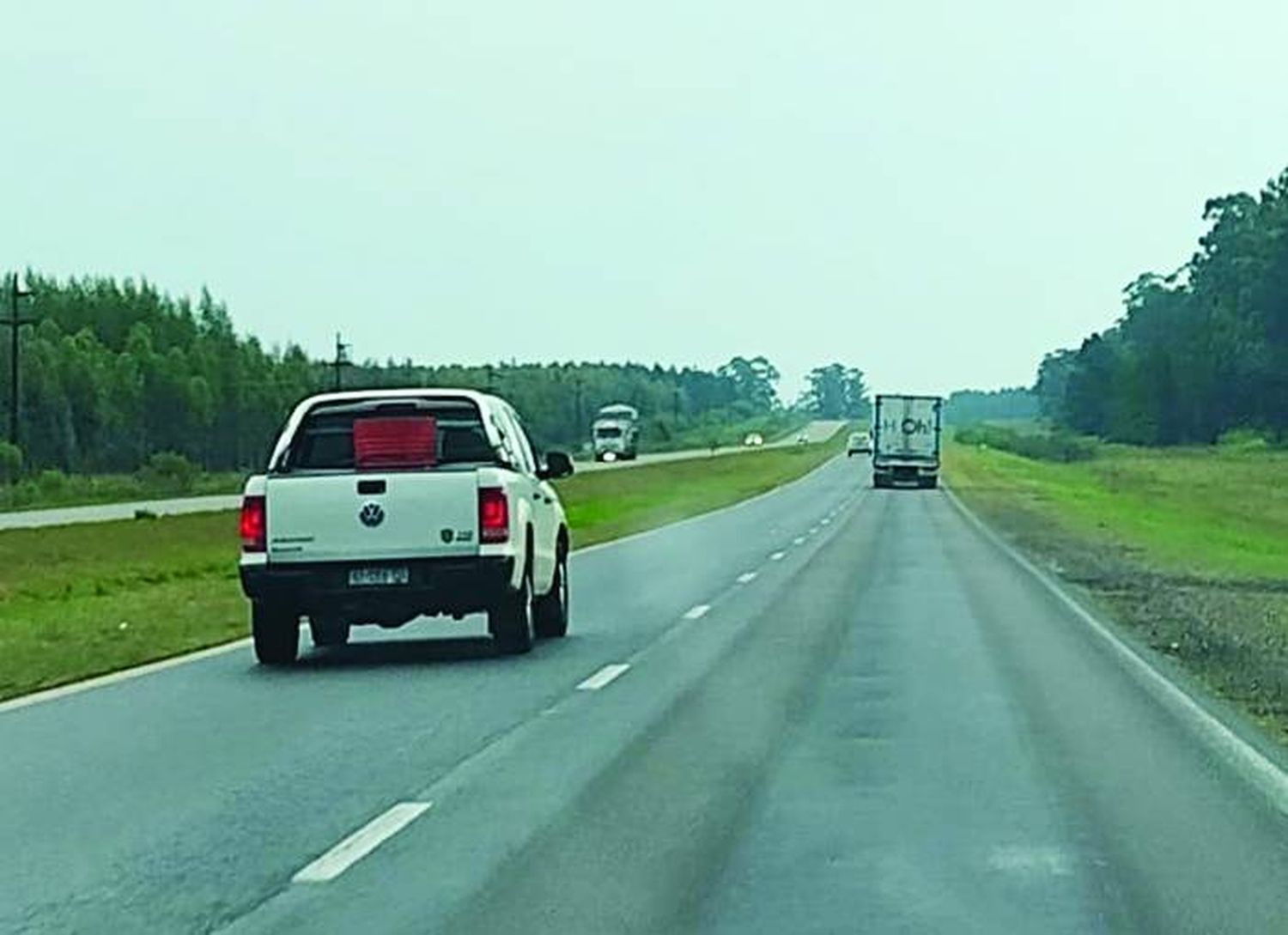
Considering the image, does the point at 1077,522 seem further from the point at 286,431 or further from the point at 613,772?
the point at 613,772

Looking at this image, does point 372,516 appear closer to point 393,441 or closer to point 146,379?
point 393,441

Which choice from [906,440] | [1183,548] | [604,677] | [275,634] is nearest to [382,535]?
[275,634]

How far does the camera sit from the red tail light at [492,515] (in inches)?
755

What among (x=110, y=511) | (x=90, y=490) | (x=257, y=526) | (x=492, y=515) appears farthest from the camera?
(x=90, y=490)

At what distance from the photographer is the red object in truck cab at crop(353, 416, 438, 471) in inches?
781

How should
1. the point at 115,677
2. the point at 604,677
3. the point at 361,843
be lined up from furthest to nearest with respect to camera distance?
the point at 115,677 < the point at 604,677 < the point at 361,843

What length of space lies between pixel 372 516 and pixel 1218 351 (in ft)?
410

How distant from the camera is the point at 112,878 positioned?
9742mm

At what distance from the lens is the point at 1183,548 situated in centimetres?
4512

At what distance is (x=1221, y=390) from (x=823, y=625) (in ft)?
400

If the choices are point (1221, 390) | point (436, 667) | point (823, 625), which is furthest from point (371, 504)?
point (1221, 390)

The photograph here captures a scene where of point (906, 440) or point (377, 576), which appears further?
point (906, 440)

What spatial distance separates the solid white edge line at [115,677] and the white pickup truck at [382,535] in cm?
91

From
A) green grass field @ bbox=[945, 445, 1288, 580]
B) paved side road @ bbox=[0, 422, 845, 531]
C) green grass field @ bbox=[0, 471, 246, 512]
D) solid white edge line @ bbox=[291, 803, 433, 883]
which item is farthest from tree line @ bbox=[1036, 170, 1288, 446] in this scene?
solid white edge line @ bbox=[291, 803, 433, 883]
